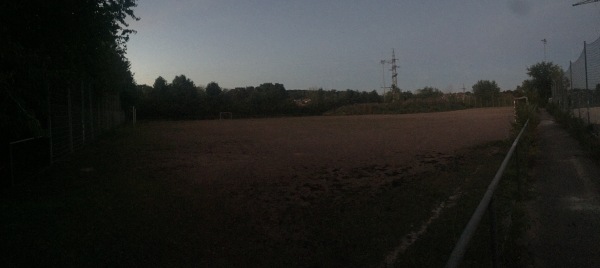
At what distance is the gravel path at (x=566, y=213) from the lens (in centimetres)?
437

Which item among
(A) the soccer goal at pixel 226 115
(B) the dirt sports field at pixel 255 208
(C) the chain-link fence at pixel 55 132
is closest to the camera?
(B) the dirt sports field at pixel 255 208

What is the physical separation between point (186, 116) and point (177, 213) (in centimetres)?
6045

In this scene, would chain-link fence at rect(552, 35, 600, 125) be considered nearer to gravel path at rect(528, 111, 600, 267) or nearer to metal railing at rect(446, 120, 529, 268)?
gravel path at rect(528, 111, 600, 267)

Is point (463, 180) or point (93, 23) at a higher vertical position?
point (93, 23)

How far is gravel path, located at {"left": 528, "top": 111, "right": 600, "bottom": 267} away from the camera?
172 inches

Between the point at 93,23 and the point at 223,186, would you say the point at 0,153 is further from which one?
the point at 223,186

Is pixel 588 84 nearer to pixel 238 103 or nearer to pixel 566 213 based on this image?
pixel 566 213

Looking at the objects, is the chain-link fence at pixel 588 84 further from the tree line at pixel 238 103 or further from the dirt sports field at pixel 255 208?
the tree line at pixel 238 103

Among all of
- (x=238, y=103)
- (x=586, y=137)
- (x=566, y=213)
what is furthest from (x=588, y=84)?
(x=238, y=103)

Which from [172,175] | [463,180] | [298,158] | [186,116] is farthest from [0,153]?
[186,116]

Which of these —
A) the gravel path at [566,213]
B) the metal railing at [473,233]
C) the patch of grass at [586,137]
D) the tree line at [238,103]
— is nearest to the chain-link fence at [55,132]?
the metal railing at [473,233]

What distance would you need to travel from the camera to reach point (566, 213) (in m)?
5.79

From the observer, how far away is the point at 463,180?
8.68 metres

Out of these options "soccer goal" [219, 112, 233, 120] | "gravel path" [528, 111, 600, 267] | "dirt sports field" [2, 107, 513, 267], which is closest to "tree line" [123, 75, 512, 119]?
"soccer goal" [219, 112, 233, 120]
